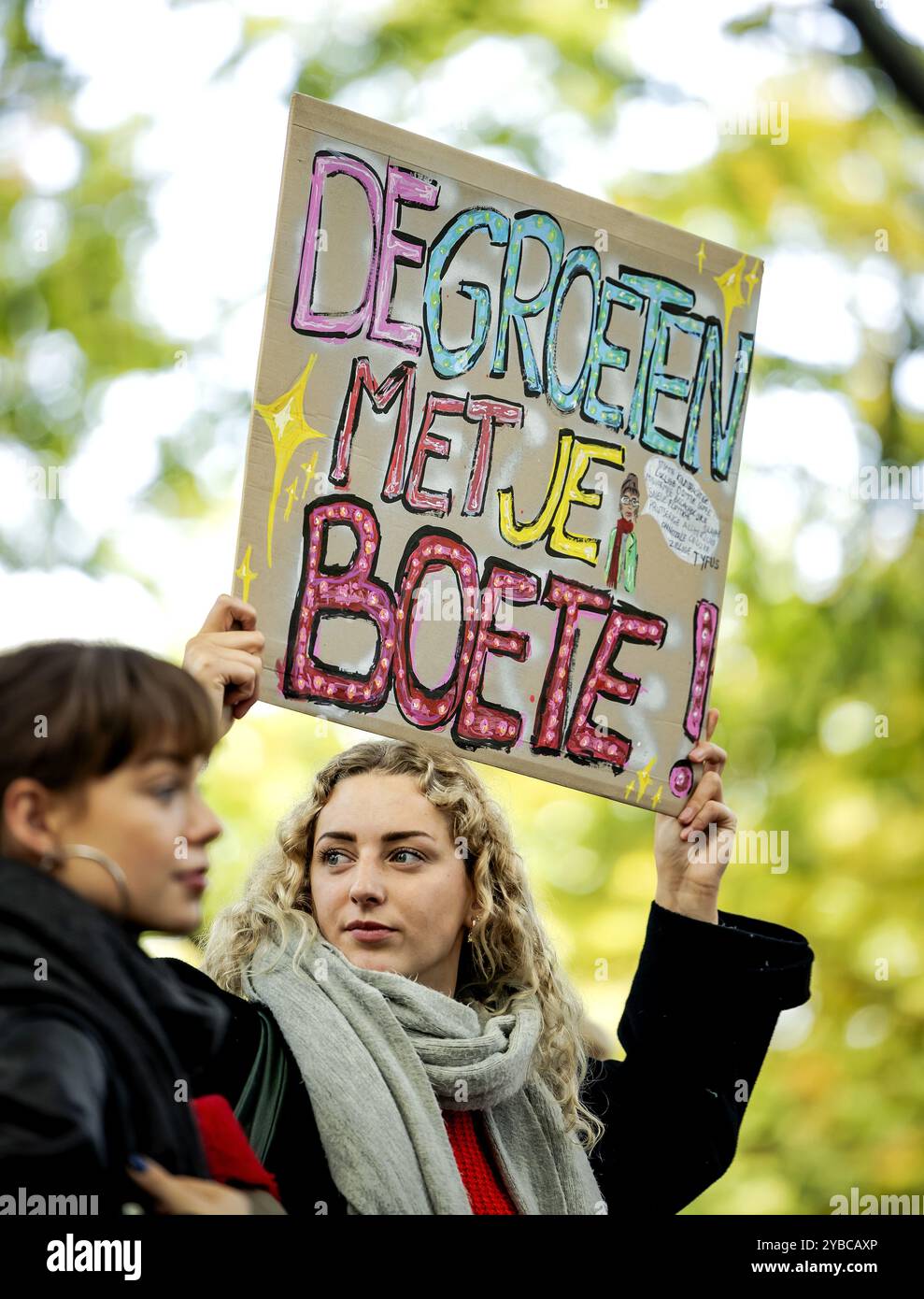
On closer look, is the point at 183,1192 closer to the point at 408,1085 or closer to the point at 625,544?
the point at 408,1085

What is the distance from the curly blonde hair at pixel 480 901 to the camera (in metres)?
2.70

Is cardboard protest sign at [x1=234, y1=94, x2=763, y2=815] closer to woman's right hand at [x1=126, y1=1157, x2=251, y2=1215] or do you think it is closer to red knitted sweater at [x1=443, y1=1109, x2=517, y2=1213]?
red knitted sweater at [x1=443, y1=1109, x2=517, y2=1213]

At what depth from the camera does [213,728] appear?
1.71m

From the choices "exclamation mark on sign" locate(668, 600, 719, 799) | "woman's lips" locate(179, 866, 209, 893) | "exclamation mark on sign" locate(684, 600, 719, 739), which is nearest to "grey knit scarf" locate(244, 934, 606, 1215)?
"exclamation mark on sign" locate(668, 600, 719, 799)

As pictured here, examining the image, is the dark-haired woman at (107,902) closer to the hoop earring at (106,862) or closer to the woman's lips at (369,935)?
the hoop earring at (106,862)

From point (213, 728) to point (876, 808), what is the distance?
5.42m

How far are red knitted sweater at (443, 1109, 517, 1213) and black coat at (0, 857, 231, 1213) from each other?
855mm

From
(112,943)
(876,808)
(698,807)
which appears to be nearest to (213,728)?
(112,943)

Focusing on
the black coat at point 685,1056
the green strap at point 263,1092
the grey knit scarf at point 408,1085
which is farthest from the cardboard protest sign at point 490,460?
the green strap at point 263,1092

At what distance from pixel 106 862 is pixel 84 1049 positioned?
20cm

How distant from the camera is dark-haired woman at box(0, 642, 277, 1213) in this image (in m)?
1.48

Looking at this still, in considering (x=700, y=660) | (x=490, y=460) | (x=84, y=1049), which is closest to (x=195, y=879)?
(x=84, y=1049)

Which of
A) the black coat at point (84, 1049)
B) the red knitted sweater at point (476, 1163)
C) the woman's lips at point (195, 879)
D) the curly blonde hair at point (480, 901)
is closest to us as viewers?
the black coat at point (84, 1049)

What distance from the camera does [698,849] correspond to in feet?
9.71
